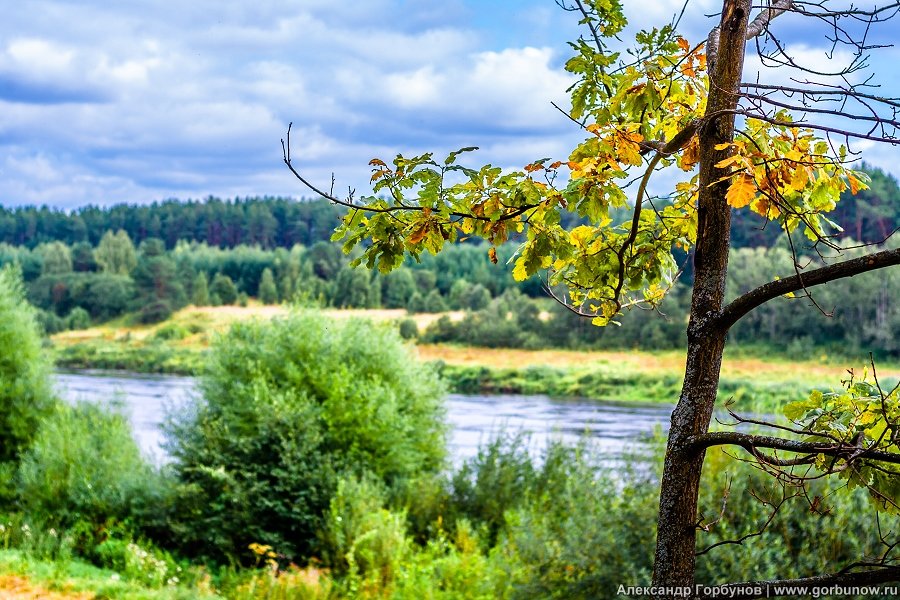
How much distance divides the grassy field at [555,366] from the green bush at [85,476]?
12.7 metres

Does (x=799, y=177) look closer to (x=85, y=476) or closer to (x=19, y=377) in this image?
(x=85, y=476)

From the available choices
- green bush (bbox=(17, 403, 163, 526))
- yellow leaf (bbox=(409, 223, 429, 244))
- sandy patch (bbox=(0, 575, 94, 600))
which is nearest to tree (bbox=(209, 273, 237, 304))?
green bush (bbox=(17, 403, 163, 526))

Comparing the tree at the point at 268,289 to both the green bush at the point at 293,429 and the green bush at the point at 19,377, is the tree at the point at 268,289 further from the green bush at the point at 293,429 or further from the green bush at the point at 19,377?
the green bush at the point at 293,429

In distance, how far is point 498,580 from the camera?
8.56 m

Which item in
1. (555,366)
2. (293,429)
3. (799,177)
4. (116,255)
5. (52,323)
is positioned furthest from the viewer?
(116,255)

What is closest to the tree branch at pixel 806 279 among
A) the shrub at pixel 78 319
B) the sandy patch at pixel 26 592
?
the sandy patch at pixel 26 592

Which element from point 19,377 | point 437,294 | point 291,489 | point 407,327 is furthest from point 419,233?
point 437,294

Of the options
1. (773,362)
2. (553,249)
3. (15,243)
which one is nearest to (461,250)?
(773,362)

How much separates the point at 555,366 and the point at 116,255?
42219 millimetres

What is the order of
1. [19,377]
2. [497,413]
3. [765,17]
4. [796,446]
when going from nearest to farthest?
[796,446]
[765,17]
[19,377]
[497,413]

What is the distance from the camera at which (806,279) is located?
2.39 metres

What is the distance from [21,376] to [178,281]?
44054 millimetres

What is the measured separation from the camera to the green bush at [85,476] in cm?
1373

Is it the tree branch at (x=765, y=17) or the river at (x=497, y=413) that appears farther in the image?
the river at (x=497, y=413)
